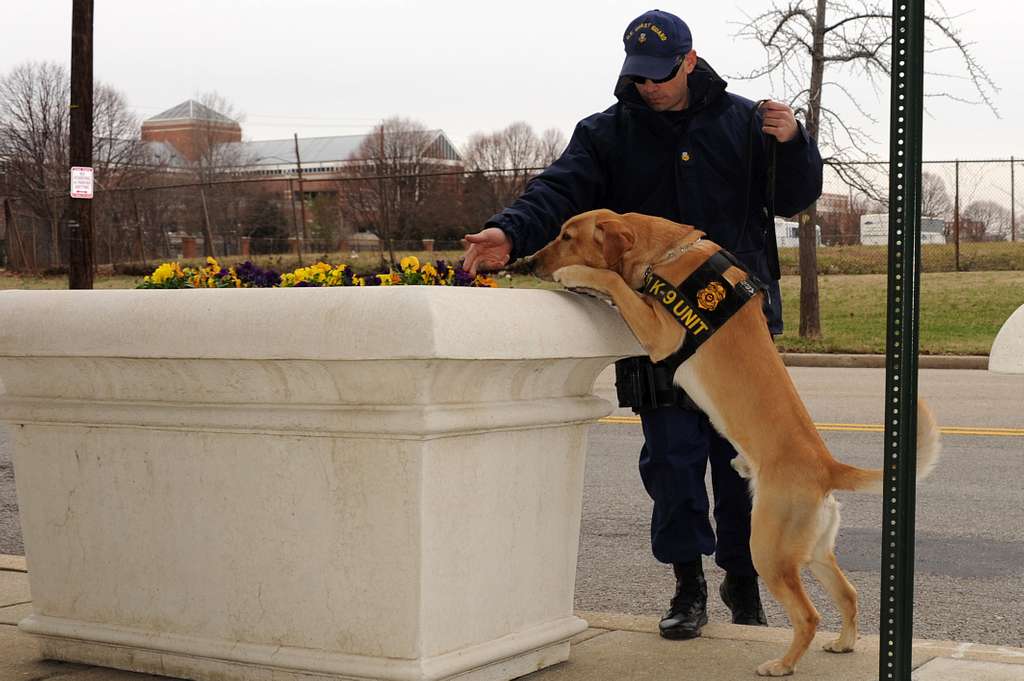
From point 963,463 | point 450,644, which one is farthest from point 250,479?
point 963,463

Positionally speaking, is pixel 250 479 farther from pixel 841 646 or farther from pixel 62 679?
pixel 841 646

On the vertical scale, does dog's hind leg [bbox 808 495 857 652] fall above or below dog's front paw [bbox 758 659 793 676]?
above

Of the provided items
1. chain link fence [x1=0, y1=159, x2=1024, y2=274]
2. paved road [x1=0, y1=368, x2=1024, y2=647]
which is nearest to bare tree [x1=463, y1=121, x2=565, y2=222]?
chain link fence [x1=0, y1=159, x2=1024, y2=274]

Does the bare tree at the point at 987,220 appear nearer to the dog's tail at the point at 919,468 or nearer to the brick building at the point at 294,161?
the brick building at the point at 294,161

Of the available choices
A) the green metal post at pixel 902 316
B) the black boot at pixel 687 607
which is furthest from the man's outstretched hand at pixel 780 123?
the green metal post at pixel 902 316

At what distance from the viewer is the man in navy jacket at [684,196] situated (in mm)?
3906

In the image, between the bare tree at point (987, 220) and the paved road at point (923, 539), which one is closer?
the paved road at point (923, 539)

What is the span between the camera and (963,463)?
8.52 metres

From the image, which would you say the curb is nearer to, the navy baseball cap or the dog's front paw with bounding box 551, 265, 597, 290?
the navy baseball cap

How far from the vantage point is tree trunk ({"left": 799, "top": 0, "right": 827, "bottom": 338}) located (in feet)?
58.6

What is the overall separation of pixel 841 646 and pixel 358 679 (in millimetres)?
1410

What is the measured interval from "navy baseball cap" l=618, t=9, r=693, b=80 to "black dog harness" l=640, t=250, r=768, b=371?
2.24ft

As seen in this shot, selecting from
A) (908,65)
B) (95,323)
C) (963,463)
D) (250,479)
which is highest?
(908,65)

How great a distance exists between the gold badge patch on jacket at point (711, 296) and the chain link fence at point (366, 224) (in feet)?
54.4
